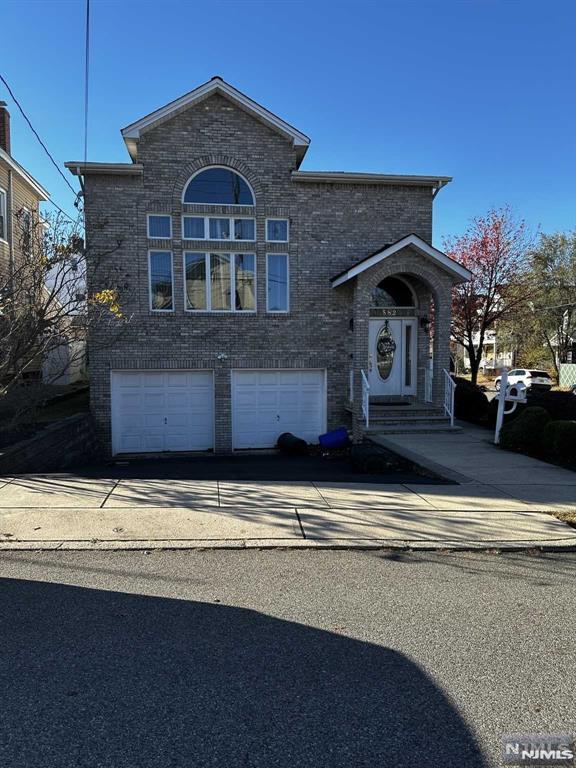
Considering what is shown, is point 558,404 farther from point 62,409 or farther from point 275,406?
point 62,409

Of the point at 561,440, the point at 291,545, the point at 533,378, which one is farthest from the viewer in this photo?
the point at 533,378

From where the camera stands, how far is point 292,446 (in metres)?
14.3

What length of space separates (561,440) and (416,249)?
629 cm

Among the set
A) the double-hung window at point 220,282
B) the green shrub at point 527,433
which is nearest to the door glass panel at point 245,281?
the double-hung window at point 220,282

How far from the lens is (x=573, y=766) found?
2508mm

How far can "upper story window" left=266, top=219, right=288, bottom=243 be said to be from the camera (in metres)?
14.7

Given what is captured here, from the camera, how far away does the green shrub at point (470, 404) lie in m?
16.3

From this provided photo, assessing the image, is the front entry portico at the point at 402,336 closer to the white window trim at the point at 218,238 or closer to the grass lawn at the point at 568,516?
the white window trim at the point at 218,238

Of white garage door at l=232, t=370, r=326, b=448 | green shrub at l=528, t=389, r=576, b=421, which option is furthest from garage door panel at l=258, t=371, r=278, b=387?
green shrub at l=528, t=389, r=576, b=421

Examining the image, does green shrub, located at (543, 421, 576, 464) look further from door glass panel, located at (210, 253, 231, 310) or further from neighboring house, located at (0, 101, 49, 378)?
neighboring house, located at (0, 101, 49, 378)

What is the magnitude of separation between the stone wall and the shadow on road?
553 cm

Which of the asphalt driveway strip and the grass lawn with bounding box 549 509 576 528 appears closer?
the grass lawn with bounding box 549 509 576 528

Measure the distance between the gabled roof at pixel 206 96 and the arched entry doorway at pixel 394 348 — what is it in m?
4.99

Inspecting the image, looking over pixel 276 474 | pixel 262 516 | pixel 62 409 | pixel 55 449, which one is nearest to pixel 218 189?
pixel 62 409
